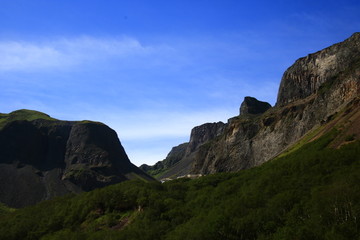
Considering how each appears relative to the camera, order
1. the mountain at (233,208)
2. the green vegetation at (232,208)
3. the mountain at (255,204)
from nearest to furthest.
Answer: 1. the green vegetation at (232,208)
2. the mountain at (233,208)
3. the mountain at (255,204)

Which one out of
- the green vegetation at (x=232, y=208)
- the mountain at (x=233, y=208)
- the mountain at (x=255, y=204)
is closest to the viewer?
the green vegetation at (x=232, y=208)

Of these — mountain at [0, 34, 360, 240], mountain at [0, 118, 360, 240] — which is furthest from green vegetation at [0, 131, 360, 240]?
mountain at [0, 34, 360, 240]

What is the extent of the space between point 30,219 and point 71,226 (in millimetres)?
20662

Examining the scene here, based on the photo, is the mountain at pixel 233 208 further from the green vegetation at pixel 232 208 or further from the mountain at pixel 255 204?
the mountain at pixel 255 204

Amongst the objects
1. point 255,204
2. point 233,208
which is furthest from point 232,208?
point 255,204

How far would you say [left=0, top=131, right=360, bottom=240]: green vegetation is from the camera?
217ft

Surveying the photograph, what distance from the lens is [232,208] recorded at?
8681cm

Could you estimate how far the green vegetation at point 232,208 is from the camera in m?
66.0

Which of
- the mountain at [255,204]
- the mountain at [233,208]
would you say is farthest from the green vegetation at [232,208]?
the mountain at [255,204]

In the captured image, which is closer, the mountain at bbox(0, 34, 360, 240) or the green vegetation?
the green vegetation

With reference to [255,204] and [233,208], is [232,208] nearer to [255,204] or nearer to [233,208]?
[233,208]

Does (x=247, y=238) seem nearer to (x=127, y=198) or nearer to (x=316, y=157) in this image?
(x=316, y=157)

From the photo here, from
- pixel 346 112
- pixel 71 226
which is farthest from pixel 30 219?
pixel 346 112

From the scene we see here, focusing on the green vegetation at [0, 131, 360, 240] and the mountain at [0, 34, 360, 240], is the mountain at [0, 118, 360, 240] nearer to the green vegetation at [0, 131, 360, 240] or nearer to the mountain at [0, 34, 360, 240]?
the green vegetation at [0, 131, 360, 240]
